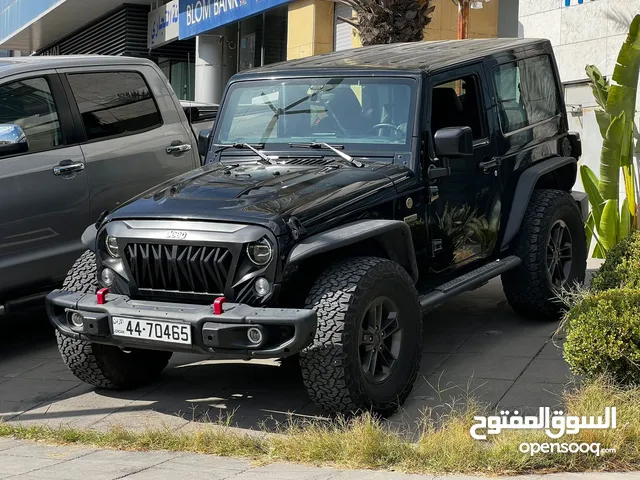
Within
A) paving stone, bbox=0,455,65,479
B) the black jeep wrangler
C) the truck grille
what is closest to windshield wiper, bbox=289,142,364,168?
the black jeep wrangler

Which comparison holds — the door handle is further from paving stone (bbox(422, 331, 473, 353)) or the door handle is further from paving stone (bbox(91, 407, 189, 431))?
paving stone (bbox(422, 331, 473, 353))

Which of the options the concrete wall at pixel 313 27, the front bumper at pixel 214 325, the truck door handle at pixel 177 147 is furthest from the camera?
the concrete wall at pixel 313 27

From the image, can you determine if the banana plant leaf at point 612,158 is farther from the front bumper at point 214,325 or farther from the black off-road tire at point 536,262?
the front bumper at point 214,325

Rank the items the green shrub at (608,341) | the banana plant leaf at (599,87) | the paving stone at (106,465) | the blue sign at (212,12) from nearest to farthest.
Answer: the paving stone at (106,465) < the green shrub at (608,341) < the banana plant leaf at (599,87) < the blue sign at (212,12)

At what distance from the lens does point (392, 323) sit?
18.8 feet

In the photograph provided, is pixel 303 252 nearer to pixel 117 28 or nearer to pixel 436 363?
pixel 436 363

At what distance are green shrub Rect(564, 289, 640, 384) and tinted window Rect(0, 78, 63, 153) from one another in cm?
403

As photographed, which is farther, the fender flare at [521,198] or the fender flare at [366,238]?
the fender flare at [521,198]

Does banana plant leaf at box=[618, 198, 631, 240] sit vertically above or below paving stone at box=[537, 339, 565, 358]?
above

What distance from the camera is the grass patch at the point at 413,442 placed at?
4762mm

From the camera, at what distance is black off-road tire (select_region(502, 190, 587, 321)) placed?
7.35 meters

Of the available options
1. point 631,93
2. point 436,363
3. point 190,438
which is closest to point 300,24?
point 631,93

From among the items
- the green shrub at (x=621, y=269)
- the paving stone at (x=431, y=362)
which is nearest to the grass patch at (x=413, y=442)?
the paving stone at (x=431, y=362)

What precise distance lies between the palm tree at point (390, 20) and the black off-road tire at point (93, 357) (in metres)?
6.10
